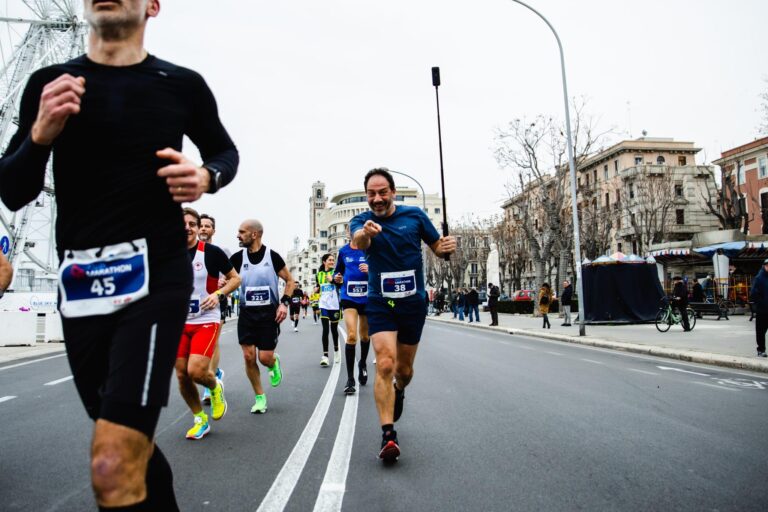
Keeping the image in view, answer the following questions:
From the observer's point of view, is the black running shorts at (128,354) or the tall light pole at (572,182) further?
the tall light pole at (572,182)

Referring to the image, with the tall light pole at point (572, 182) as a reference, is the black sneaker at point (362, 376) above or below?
below

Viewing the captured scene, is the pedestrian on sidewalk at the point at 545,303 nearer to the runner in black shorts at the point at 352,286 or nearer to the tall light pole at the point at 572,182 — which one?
the tall light pole at the point at 572,182

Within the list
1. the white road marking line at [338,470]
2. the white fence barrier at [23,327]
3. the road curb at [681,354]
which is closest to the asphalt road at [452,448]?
the white road marking line at [338,470]

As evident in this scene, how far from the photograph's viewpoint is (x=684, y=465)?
412 centimetres

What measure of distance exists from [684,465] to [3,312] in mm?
A: 19546

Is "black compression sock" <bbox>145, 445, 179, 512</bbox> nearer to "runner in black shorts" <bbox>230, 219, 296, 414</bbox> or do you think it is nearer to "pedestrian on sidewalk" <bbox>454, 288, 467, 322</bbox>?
"runner in black shorts" <bbox>230, 219, 296, 414</bbox>

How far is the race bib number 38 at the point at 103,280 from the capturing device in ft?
6.45

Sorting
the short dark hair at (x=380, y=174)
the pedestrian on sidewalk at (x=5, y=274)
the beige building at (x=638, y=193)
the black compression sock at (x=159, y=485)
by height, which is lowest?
the black compression sock at (x=159, y=485)

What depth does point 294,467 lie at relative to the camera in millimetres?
4156

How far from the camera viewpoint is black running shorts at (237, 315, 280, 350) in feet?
21.8

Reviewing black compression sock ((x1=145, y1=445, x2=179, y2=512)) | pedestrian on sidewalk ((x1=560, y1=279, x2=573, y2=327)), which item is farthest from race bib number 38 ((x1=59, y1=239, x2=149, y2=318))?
pedestrian on sidewalk ((x1=560, y1=279, x2=573, y2=327))

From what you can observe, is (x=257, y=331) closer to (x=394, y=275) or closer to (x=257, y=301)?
(x=257, y=301)

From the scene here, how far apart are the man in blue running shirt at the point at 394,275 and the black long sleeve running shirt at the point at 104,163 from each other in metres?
2.46

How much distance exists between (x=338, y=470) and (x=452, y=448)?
1057mm
